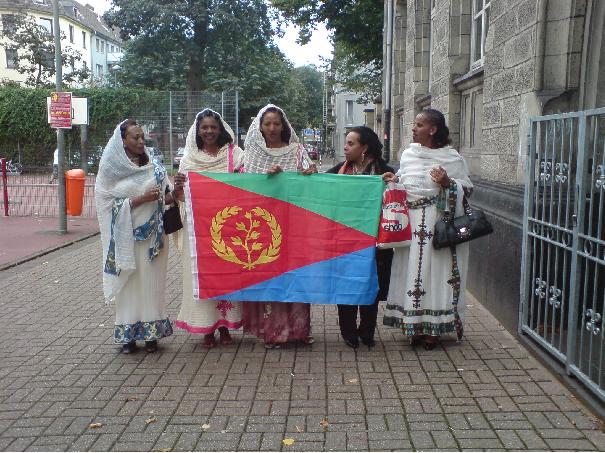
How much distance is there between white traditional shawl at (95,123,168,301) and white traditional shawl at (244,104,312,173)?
0.80 m

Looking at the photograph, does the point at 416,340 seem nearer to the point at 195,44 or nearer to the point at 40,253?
the point at 40,253

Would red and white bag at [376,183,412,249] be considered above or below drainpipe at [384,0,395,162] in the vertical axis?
below

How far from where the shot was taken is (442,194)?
200 inches

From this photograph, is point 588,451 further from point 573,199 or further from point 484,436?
point 573,199

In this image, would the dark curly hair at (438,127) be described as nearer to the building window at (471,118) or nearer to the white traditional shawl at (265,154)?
the white traditional shawl at (265,154)

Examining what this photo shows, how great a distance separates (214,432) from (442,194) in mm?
2553

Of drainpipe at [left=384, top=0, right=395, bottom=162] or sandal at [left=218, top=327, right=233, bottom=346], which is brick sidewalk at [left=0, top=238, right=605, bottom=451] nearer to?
sandal at [left=218, top=327, right=233, bottom=346]

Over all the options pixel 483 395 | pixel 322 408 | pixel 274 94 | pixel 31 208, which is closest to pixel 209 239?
pixel 322 408

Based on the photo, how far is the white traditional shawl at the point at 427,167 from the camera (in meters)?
5.04

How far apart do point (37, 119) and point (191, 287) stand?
87.4 feet

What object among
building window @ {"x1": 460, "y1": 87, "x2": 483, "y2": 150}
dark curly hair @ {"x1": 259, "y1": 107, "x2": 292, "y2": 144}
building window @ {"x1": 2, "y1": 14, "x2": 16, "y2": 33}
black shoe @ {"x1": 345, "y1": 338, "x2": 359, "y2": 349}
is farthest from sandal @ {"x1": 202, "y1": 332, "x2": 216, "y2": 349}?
building window @ {"x1": 2, "y1": 14, "x2": 16, "y2": 33}

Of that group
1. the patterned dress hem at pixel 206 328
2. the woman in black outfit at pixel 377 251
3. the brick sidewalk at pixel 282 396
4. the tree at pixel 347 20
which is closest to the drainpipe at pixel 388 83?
the tree at pixel 347 20

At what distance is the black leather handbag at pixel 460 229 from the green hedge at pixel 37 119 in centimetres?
2384

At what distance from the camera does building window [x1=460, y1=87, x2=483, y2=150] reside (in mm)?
9008
